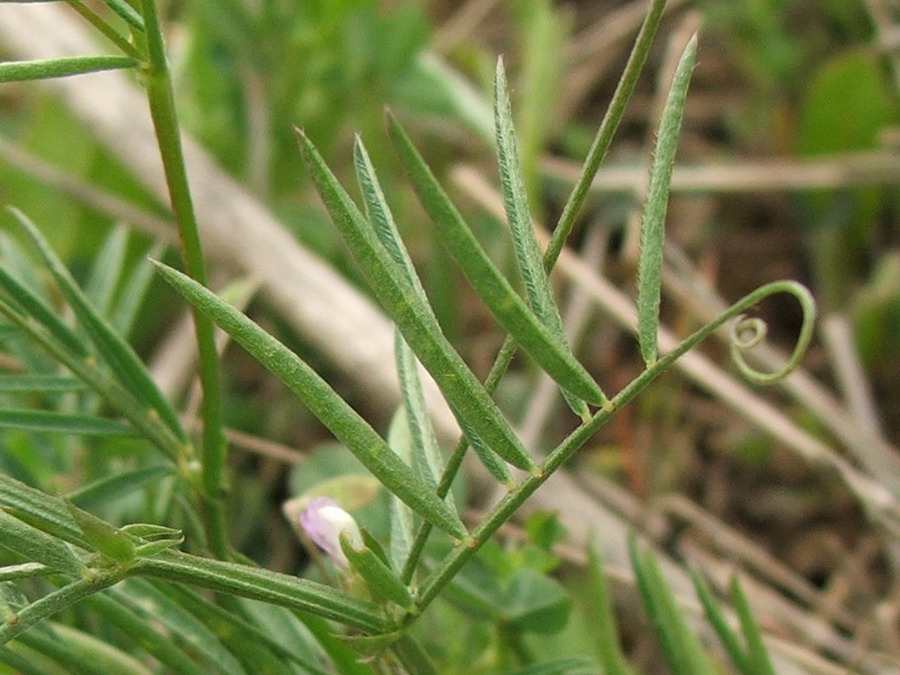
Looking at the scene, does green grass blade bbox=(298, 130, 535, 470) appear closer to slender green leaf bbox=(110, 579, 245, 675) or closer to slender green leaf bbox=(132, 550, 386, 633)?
slender green leaf bbox=(132, 550, 386, 633)

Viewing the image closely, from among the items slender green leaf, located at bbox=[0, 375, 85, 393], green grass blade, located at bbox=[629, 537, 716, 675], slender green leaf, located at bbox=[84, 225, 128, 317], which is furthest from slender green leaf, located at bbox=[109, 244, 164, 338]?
green grass blade, located at bbox=[629, 537, 716, 675]

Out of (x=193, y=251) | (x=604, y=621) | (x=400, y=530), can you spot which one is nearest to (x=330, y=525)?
(x=400, y=530)

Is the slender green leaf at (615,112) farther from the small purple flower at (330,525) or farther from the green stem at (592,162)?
the small purple flower at (330,525)

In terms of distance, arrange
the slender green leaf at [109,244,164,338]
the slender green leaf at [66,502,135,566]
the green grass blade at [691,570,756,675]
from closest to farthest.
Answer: the slender green leaf at [66,502,135,566] → the green grass blade at [691,570,756,675] → the slender green leaf at [109,244,164,338]

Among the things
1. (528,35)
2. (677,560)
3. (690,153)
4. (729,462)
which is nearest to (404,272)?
(677,560)

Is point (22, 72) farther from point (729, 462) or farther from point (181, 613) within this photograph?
point (729, 462)

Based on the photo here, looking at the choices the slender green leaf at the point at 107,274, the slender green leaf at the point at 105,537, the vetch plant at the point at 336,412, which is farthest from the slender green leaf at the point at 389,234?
the slender green leaf at the point at 107,274
